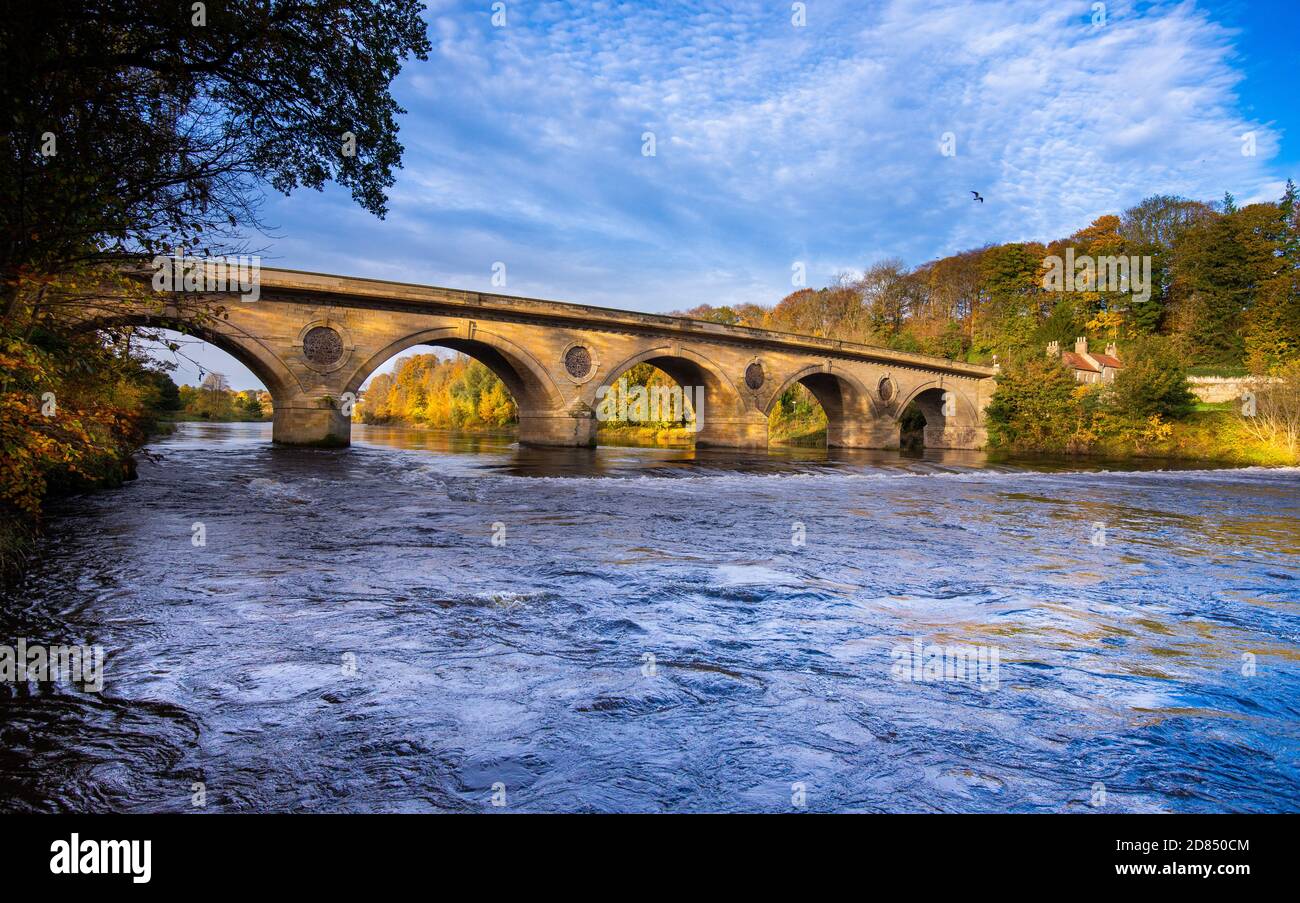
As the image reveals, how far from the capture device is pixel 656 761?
9.50ft

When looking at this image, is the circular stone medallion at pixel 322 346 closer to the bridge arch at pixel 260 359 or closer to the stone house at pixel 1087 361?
the bridge arch at pixel 260 359

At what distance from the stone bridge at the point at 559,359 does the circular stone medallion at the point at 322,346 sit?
1.7 inches

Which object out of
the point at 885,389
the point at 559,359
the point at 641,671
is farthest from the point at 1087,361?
the point at 641,671

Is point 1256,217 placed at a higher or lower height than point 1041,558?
higher

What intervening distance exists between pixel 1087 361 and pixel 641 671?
215 ft

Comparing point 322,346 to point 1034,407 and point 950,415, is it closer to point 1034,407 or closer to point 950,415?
point 950,415

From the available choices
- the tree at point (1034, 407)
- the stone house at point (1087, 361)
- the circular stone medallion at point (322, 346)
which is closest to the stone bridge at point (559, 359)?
the circular stone medallion at point (322, 346)

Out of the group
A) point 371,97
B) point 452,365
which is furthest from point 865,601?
point 452,365

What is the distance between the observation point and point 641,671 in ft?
13.2

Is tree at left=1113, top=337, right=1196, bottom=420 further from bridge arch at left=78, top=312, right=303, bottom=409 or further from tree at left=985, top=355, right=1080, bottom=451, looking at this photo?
bridge arch at left=78, top=312, right=303, bottom=409

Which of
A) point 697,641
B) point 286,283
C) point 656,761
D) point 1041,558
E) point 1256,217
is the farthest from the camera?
point 1256,217

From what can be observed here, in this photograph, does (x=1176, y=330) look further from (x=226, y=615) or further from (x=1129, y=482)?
(x=226, y=615)
